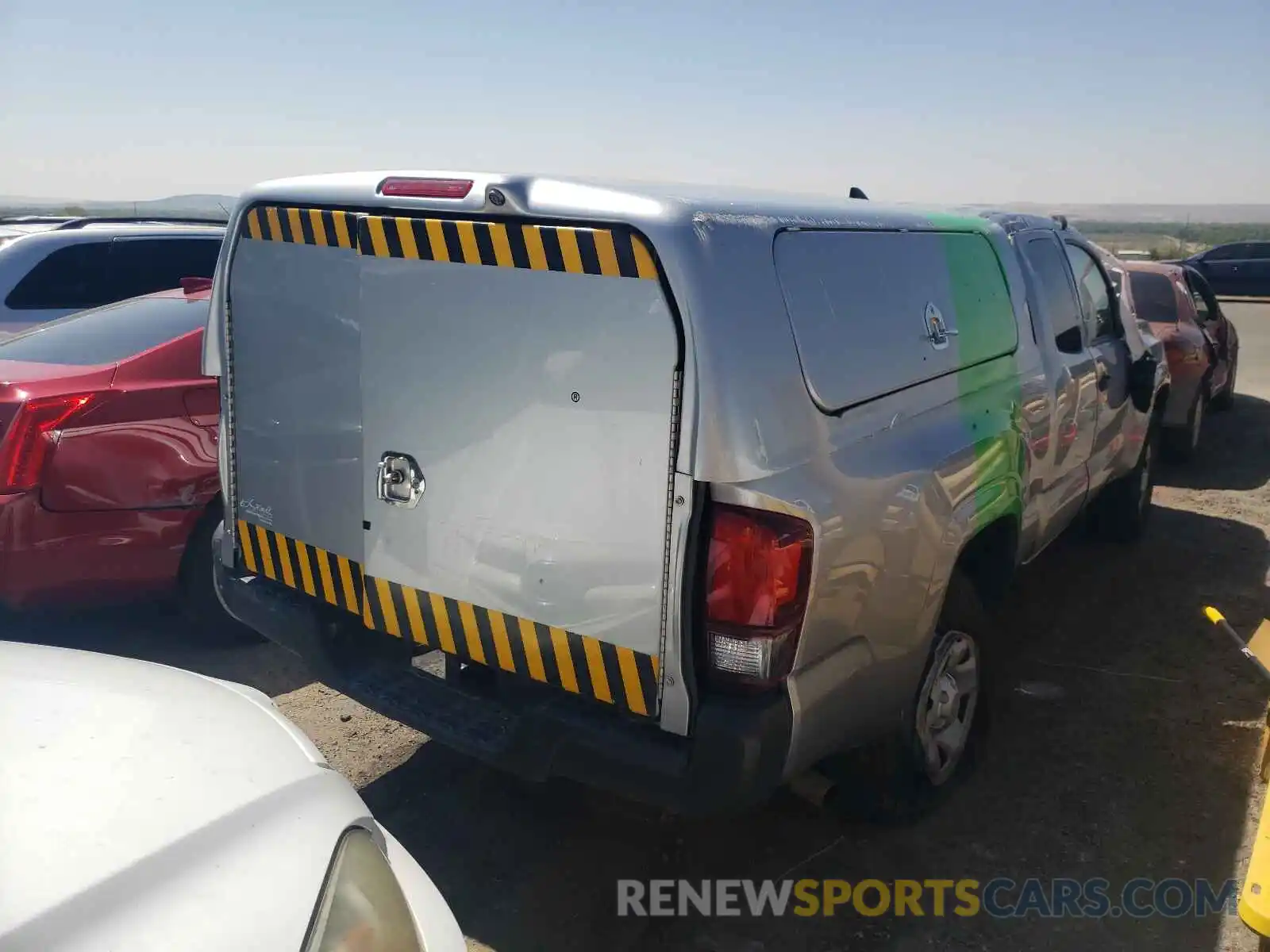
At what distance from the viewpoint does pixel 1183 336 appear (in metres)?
8.35

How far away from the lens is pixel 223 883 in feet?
5.48

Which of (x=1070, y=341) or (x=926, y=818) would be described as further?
(x=1070, y=341)

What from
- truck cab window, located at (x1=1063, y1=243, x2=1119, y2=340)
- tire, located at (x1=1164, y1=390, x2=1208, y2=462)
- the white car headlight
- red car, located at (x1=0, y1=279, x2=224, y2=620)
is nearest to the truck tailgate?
the white car headlight

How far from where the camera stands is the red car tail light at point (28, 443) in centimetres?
418

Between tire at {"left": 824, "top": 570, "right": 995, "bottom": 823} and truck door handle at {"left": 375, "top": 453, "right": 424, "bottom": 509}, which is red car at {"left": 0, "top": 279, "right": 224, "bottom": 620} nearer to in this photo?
truck door handle at {"left": 375, "top": 453, "right": 424, "bottom": 509}

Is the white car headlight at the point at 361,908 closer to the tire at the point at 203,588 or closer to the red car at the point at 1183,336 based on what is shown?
the tire at the point at 203,588

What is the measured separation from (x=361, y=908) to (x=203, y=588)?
10.7 feet

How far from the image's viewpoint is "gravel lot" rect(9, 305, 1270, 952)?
10.1 feet

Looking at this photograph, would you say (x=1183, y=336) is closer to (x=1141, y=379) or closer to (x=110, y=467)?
(x=1141, y=379)

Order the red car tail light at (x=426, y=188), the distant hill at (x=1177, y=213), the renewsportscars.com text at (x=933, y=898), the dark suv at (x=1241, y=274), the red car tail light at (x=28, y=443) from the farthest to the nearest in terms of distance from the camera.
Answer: the distant hill at (x=1177, y=213), the dark suv at (x=1241, y=274), the red car tail light at (x=28, y=443), the renewsportscars.com text at (x=933, y=898), the red car tail light at (x=426, y=188)

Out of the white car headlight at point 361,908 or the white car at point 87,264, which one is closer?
the white car headlight at point 361,908

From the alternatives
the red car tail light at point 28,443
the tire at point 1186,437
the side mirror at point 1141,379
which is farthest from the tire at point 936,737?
the tire at point 1186,437

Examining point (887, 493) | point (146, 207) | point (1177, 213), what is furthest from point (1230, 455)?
point (1177, 213)

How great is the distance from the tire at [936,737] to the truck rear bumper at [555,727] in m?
0.70
